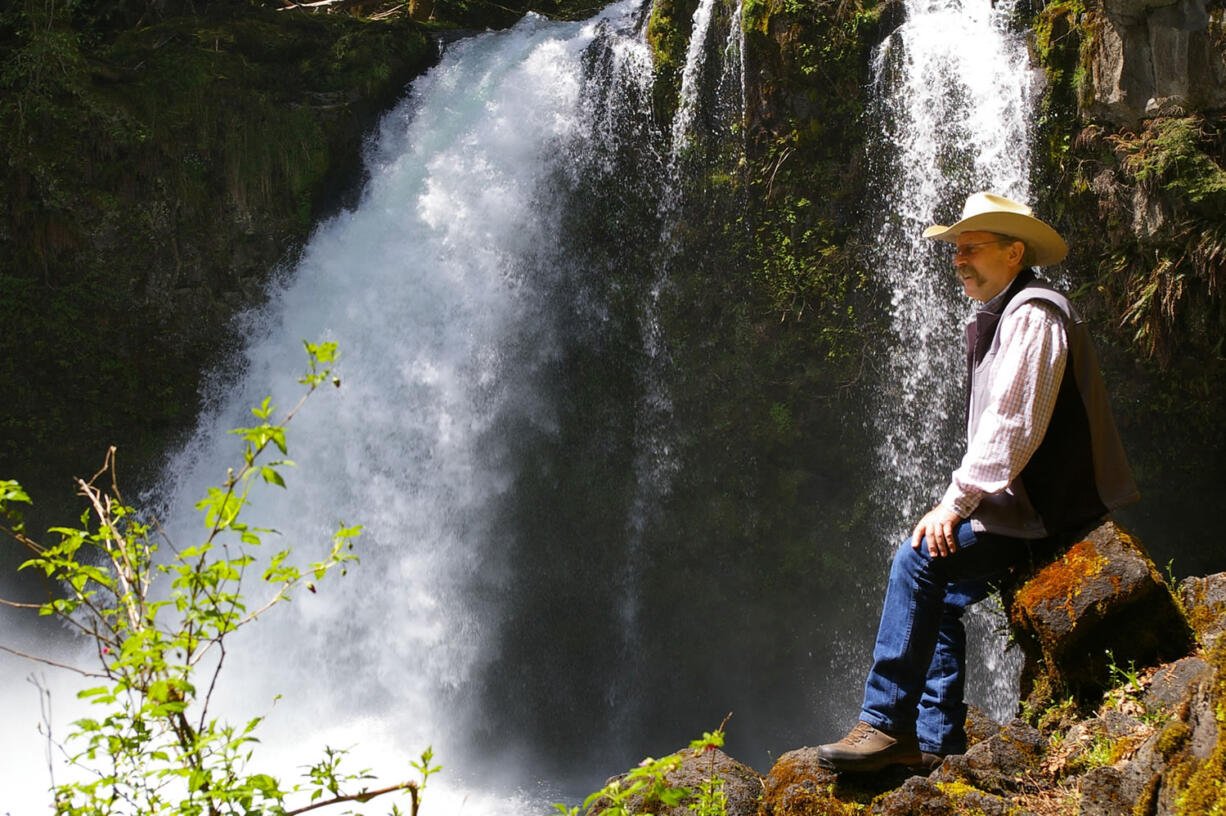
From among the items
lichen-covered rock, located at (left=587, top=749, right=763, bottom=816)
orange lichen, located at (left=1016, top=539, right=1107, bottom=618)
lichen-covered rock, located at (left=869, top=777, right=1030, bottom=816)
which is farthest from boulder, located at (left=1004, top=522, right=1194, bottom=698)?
lichen-covered rock, located at (left=587, top=749, right=763, bottom=816)

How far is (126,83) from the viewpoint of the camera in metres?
10.3

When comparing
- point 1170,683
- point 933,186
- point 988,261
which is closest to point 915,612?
point 1170,683

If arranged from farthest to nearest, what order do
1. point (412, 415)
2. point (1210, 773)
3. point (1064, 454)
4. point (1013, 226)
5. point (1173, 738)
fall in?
point (412, 415) < point (1013, 226) < point (1064, 454) < point (1173, 738) < point (1210, 773)

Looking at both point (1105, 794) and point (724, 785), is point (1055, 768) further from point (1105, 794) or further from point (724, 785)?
point (724, 785)

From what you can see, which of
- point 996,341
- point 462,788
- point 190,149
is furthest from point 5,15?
point 996,341

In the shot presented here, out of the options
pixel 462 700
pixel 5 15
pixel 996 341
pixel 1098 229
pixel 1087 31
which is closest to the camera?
pixel 996 341

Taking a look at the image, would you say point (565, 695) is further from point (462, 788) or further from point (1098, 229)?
point (1098, 229)

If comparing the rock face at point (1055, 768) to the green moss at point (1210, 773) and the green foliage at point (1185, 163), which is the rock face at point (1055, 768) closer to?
the green moss at point (1210, 773)

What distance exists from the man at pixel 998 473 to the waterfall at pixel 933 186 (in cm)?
623

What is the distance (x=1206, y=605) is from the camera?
292 centimetres

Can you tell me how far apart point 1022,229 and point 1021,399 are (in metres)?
0.59

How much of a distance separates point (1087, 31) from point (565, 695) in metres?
8.07

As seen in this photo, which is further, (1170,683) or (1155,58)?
(1155,58)

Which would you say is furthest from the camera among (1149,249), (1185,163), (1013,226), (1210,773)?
(1149,249)
